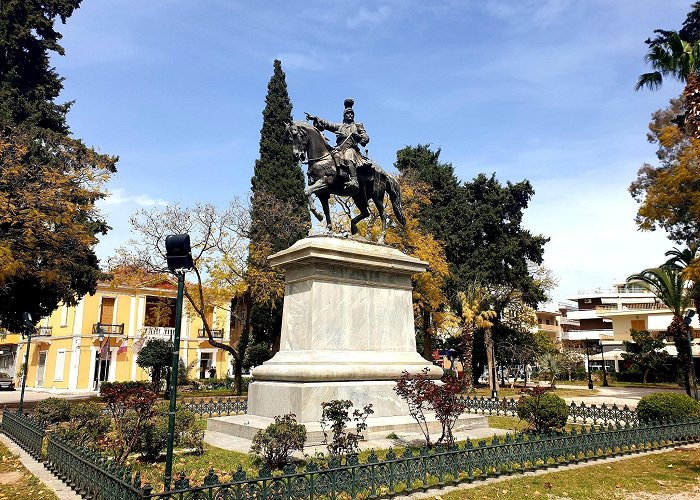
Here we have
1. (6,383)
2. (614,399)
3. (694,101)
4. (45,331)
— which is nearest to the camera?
(694,101)

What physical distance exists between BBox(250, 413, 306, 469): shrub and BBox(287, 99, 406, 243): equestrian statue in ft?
18.0

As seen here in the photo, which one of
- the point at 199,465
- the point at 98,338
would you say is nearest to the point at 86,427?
A: the point at 199,465

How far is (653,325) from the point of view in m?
54.6

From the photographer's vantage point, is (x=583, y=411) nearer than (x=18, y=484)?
No

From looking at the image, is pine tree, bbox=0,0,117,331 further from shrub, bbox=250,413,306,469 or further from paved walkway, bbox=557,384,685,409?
paved walkway, bbox=557,384,685,409

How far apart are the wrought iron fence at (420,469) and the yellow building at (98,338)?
39.2 m

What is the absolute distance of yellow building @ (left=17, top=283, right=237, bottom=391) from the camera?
153 ft

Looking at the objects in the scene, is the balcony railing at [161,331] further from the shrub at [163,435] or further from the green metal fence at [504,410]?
the shrub at [163,435]

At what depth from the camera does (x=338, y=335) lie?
453 inches

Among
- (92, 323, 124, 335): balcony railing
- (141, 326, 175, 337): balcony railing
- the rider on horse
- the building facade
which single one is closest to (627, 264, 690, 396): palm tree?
the building facade

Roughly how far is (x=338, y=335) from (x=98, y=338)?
42760 mm

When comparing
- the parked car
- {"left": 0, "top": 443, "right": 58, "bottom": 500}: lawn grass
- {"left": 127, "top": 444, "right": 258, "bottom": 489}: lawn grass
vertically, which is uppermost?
{"left": 127, "top": 444, "right": 258, "bottom": 489}: lawn grass

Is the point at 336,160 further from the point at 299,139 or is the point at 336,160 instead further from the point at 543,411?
the point at 543,411

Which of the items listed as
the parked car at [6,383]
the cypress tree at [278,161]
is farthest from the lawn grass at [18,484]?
the parked car at [6,383]
